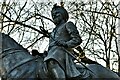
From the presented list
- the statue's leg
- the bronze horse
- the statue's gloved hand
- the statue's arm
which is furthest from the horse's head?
the statue's arm

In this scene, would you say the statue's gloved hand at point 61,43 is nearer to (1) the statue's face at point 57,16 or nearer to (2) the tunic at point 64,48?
(2) the tunic at point 64,48

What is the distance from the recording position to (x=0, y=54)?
5289mm

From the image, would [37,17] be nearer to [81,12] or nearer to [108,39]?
[81,12]

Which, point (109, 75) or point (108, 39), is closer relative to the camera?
point (109, 75)

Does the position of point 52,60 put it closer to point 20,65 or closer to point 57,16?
point 20,65

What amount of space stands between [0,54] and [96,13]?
246 inches

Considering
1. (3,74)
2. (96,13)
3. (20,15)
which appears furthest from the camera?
(96,13)

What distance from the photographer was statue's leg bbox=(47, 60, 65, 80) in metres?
4.97

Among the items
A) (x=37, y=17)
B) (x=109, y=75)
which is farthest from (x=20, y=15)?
(x=109, y=75)

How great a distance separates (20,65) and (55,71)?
A: 532 mm

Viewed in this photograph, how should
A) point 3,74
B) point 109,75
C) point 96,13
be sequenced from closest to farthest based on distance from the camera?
1. point 3,74
2. point 109,75
3. point 96,13

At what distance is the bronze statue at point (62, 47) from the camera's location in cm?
506

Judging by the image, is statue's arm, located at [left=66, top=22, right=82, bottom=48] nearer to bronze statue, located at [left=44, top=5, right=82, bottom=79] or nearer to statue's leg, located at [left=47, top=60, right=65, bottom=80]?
bronze statue, located at [left=44, top=5, right=82, bottom=79]

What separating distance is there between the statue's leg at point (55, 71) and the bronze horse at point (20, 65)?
7 centimetres
